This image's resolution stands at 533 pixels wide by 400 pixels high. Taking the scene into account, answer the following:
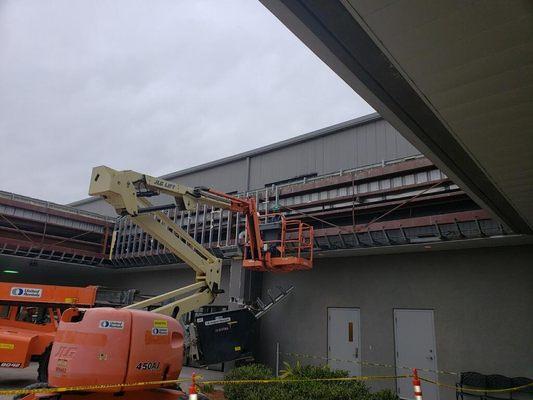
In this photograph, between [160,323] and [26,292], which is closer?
[160,323]

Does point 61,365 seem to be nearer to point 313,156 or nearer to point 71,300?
point 71,300

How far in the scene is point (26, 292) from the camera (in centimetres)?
1212

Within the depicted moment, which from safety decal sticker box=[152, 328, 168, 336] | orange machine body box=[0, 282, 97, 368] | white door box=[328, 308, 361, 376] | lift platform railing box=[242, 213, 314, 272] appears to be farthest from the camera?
white door box=[328, 308, 361, 376]

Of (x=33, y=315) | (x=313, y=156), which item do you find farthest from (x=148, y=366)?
(x=313, y=156)

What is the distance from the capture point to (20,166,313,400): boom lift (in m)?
6.10

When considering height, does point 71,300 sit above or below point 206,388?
above

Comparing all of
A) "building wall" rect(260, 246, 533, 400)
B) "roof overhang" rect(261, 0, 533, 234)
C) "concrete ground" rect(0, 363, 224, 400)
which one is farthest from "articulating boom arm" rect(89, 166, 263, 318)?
"roof overhang" rect(261, 0, 533, 234)

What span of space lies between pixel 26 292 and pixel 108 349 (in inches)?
299

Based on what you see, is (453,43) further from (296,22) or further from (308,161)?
(308,161)

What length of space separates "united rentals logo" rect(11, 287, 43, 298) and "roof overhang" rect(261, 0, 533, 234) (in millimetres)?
11401

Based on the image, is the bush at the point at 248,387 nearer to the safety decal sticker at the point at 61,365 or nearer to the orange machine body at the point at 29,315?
the safety decal sticker at the point at 61,365

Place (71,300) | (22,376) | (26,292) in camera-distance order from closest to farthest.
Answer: (26,292) < (22,376) < (71,300)

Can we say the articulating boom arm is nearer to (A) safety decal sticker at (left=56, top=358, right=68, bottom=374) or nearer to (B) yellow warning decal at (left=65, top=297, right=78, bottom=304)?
(A) safety decal sticker at (left=56, top=358, right=68, bottom=374)

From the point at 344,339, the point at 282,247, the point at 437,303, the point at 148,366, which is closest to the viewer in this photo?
the point at 148,366
